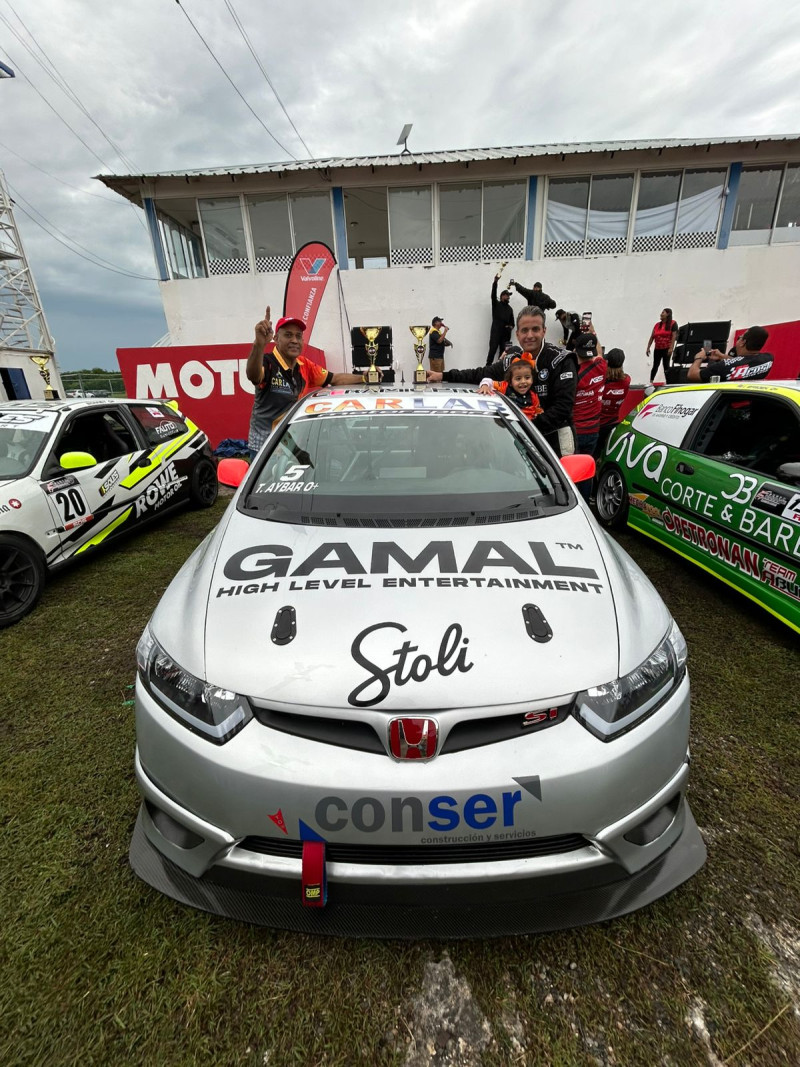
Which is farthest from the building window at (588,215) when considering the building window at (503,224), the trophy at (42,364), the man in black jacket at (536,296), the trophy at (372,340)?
the trophy at (42,364)

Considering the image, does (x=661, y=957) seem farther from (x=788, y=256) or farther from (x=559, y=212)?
(x=788, y=256)

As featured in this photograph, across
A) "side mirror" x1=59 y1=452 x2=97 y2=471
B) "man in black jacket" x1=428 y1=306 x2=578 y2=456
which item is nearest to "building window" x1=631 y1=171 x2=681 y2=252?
"man in black jacket" x1=428 y1=306 x2=578 y2=456

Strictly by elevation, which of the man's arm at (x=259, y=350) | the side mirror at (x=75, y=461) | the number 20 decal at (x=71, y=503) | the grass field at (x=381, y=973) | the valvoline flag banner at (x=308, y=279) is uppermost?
the valvoline flag banner at (x=308, y=279)

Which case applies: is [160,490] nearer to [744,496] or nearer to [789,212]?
[744,496]

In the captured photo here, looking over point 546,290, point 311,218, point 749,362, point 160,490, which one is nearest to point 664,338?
point 546,290

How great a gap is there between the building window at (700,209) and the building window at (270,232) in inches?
349

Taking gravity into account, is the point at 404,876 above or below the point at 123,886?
above

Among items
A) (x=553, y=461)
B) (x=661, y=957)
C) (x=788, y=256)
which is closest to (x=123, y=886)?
(x=661, y=957)

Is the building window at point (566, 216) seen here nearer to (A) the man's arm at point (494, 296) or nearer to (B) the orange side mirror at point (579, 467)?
(A) the man's arm at point (494, 296)

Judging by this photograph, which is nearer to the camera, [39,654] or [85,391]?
[39,654]

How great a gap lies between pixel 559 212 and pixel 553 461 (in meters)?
11.2

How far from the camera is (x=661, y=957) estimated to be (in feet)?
4.23

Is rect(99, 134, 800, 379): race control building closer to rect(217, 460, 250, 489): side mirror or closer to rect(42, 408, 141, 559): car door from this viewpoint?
rect(42, 408, 141, 559): car door

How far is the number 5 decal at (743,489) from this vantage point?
9.42 feet
